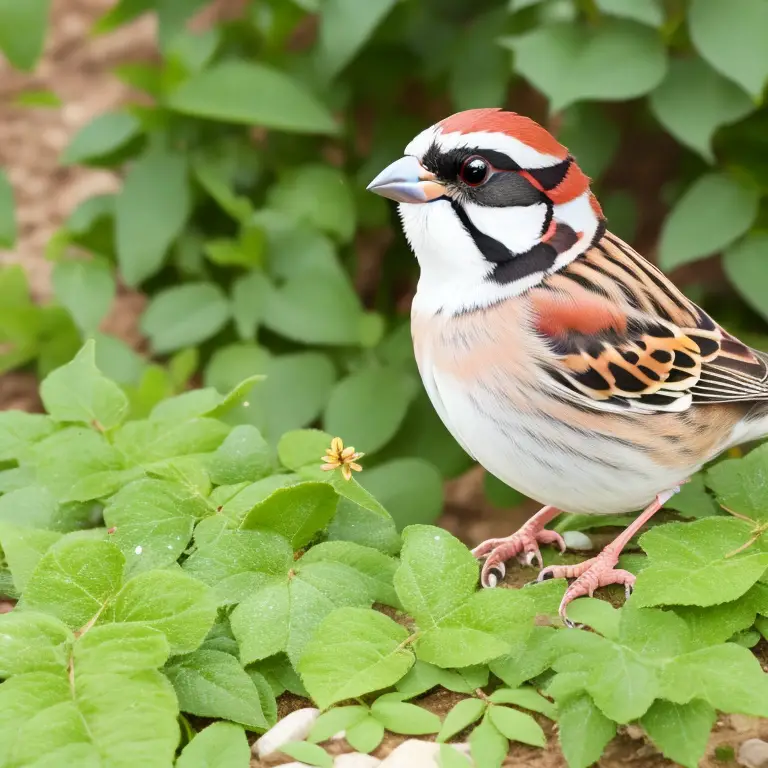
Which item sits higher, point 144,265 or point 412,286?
point 144,265

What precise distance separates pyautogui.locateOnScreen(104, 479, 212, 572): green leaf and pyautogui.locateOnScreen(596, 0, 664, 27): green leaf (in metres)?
2.10

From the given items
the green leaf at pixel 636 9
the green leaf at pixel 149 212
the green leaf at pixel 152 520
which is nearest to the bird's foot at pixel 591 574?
the green leaf at pixel 152 520

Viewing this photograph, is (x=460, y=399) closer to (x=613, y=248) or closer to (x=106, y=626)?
(x=613, y=248)

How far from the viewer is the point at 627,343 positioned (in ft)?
8.46

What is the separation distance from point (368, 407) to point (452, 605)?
169 centimetres

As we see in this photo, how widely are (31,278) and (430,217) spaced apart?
3159 mm

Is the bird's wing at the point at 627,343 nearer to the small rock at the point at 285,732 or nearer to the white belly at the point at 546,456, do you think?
the white belly at the point at 546,456

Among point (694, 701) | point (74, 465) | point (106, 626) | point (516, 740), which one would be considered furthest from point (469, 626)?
point (74, 465)

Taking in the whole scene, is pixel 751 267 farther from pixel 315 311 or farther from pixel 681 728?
pixel 681 728

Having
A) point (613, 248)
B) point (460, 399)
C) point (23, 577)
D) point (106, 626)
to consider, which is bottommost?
point (23, 577)

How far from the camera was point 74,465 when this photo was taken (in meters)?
2.71

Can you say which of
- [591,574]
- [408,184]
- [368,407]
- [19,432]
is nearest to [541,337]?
[408,184]

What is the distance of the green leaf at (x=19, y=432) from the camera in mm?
2826

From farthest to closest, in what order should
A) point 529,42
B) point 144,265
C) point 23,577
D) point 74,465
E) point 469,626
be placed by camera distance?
1. point 144,265
2. point 529,42
3. point 74,465
4. point 23,577
5. point 469,626
